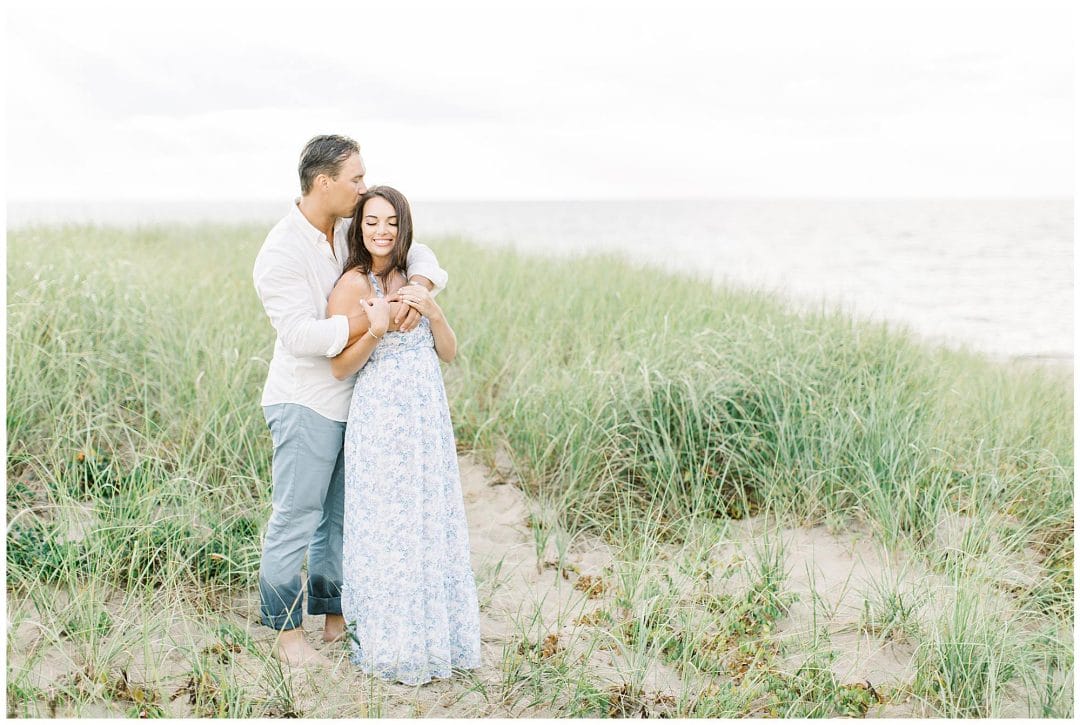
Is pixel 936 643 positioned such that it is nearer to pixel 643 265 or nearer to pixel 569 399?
pixel 569 399

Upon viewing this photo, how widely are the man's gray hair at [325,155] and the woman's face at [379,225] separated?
0.60ft

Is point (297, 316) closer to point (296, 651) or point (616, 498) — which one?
point (296, 651)

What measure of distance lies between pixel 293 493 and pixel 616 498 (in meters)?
1.82

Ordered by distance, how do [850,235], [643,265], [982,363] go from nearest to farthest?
[982,363]
[643,265]
[850,235]

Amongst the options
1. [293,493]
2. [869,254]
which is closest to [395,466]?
[293,493]

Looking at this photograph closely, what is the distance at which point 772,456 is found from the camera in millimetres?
4598

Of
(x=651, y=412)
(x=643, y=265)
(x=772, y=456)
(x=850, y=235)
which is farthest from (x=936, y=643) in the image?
(x=850, y=235)

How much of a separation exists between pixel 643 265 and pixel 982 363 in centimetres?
399

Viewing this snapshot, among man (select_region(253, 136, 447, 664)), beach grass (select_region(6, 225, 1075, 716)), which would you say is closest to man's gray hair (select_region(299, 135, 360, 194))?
man (select_region(253, 136, 447, 664))

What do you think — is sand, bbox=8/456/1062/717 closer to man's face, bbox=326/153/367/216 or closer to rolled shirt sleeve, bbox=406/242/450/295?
rolled shirt sleeve, bbox=406/242/450/295

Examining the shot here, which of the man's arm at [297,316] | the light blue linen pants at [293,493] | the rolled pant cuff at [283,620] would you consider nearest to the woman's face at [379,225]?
the man's arm at [297,316]

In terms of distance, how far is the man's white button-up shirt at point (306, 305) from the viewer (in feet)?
9.65

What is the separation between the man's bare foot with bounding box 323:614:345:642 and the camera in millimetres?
3502

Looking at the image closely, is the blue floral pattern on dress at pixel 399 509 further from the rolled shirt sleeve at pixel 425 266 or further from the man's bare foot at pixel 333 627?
the man's bare foot at pixel 333 627
